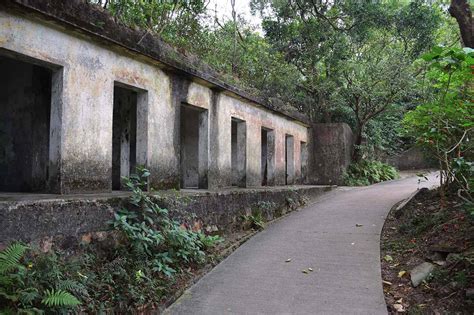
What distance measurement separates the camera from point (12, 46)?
450cm

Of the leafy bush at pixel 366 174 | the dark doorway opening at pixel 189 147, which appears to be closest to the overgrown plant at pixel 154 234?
the dark doorway opening at pixel 189 147

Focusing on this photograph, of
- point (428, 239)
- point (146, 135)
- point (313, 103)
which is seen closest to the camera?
point (428, 239)

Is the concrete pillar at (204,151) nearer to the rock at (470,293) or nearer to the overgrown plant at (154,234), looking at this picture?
the overgrown plant at (154,234)

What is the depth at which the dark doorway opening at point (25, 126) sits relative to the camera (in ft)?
20.7

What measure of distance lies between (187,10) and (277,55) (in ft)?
17.8

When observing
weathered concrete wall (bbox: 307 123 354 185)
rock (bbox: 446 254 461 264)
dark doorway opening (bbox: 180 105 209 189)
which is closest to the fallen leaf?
rock (bbox: 446 254 461 264)

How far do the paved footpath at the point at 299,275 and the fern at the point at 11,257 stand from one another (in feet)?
5.56

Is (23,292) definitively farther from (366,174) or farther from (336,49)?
(366,174)

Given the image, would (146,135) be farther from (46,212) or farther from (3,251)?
(3,251)

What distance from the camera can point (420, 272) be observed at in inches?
197

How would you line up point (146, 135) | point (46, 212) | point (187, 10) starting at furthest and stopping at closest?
point (187, 10)
point (146, 135)
point (46, 212)

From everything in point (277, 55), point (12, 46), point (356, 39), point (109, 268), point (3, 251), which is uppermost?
point (356, 39)

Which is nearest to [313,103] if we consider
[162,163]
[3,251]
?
[162,163]

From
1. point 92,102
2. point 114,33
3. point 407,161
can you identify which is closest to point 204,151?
point 92,102
